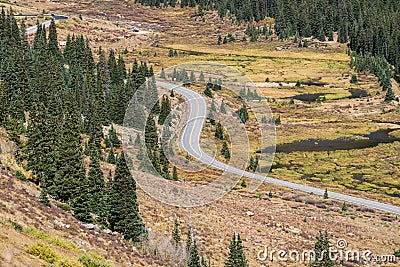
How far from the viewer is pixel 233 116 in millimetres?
125875

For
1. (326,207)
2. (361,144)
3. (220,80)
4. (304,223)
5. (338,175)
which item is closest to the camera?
(304,223)

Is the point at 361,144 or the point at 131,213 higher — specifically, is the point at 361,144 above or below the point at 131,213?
below

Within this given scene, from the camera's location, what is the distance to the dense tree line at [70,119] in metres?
51.4

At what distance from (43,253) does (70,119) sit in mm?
42598

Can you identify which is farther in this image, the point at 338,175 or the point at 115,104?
the point at 115,104

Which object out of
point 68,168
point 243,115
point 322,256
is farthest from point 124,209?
point 243,115

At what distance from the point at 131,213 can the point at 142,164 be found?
2932 centimetres

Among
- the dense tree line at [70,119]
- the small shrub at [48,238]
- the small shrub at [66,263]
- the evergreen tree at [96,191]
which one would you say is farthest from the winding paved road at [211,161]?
the small shrub at [66,263]

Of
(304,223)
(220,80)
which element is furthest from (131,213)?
(220,80)

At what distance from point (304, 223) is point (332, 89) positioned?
11105 cm

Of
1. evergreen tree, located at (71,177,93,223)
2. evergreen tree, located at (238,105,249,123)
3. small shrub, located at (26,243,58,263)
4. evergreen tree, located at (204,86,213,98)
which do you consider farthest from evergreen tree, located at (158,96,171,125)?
small shrub, located at (26,243,58,263)

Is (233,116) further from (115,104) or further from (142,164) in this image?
(142,164)

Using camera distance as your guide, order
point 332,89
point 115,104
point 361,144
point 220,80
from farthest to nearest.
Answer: point 332,89 < point 220,80 < point 361,144 < point 115,104

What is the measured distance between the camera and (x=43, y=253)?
26.5 m
